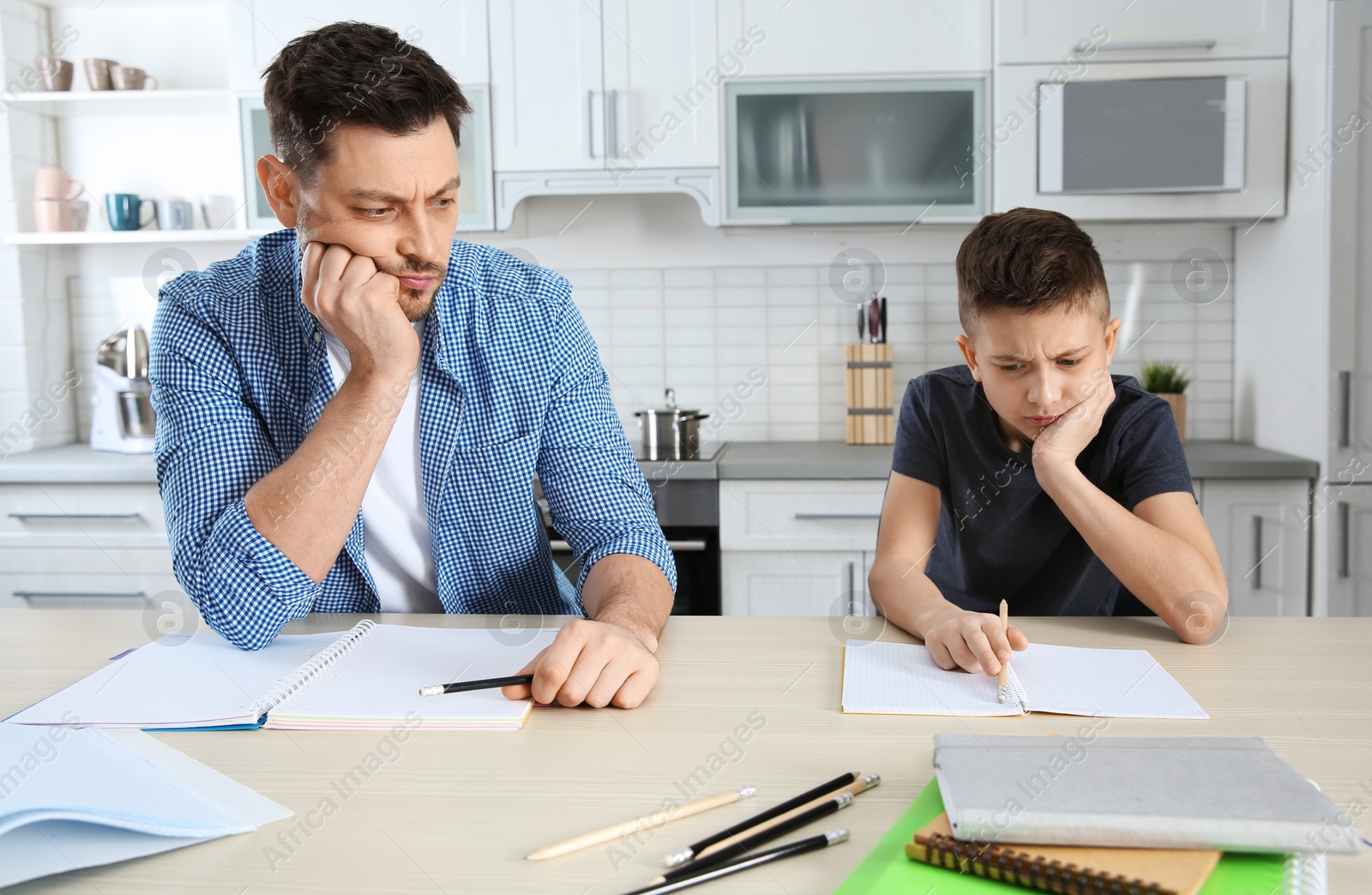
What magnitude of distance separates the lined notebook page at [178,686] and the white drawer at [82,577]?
1.70 m

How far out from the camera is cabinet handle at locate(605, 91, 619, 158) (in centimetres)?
264

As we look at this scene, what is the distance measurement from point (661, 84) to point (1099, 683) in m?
2.11

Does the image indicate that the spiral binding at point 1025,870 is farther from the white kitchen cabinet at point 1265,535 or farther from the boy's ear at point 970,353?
the white kitchen cabinet at point 1265,535

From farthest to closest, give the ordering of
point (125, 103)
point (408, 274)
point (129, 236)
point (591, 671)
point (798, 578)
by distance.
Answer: point (125, 103), point (129, 236), point (798, 578), point (408, 274), point (591, 671)

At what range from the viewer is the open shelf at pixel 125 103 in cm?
279

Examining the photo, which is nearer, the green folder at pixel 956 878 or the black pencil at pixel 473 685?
the green folder at pixel 956 878

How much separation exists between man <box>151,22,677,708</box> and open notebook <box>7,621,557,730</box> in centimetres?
5

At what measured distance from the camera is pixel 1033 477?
1.41m

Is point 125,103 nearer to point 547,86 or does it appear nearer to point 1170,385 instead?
point 547,86

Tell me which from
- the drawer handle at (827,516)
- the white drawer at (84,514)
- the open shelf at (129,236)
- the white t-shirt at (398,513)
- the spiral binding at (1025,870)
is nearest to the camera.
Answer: the spiral binding at (1025,870)

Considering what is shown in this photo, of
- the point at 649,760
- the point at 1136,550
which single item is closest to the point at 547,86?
the point at 1136,550

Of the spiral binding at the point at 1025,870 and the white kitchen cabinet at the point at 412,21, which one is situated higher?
the white kitchen cabinet at the point at 412,21

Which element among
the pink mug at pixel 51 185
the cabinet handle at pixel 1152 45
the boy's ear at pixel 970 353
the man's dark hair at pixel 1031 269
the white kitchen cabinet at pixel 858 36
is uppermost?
the white kitchen cabinet at pixel 858 36

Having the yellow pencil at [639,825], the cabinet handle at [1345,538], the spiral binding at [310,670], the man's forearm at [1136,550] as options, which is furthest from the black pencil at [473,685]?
the cabinet handle at [1345,538]
